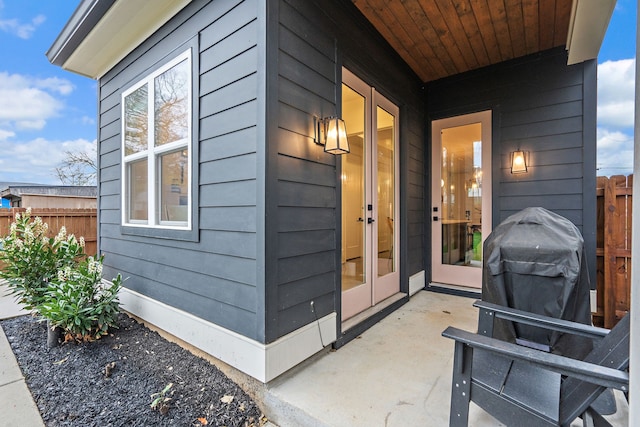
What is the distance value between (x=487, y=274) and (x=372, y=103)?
2.01m

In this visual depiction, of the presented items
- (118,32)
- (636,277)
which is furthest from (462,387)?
(118,32)

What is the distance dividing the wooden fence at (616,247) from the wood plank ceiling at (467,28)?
166 centimetres

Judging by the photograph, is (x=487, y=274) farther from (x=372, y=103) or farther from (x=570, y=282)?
(x=372, y=103)

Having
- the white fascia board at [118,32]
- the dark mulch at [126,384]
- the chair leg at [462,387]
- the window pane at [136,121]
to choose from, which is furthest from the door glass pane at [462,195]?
the window pane at [136,121]

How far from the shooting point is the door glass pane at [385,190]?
10.6 feet

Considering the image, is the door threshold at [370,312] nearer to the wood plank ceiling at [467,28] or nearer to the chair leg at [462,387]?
the chair leg at [462,387]

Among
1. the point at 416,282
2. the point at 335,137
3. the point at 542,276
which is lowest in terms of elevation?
the point at 416,282

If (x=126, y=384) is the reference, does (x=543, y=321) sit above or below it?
above

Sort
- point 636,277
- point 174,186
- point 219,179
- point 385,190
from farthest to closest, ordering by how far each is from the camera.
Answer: point 385,190
point 174,186
point 219,179
point 636,277

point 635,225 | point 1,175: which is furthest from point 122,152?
point 1,175

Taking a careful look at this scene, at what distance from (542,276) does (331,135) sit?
157 centimetres

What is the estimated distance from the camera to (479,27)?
9.54 ft

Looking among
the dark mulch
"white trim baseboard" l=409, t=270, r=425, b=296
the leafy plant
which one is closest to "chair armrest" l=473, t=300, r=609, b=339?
the dark mulch

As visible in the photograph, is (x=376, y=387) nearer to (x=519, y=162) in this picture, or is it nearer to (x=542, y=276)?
(x=542, y=276)
